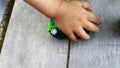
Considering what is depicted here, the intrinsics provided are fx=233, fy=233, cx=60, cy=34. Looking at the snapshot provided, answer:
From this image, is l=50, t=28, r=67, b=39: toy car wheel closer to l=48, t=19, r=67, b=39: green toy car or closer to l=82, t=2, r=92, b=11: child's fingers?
l=48, t=19, r=67, b=39: green toy car

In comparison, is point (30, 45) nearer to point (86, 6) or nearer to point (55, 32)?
point (55, 32)

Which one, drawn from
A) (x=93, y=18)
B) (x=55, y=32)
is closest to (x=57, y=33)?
(x=55, y=32)

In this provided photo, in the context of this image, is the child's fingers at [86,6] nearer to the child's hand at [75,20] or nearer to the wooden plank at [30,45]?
the child's hand at [75,20]

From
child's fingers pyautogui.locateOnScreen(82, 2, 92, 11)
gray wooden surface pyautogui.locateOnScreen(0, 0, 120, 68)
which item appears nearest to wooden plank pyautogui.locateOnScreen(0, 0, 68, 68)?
gray wooden surface pyautogui.locateOnScreen(0, 0, 120, 68)

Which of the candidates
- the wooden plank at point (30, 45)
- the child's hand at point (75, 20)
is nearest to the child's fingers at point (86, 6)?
the child's hand at point (75, 20)

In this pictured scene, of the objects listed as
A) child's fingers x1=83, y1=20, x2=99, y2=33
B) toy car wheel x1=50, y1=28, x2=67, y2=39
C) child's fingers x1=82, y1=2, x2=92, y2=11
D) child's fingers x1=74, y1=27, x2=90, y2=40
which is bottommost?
toy car wheel x1=50, y1=28, x2=67, y2=39

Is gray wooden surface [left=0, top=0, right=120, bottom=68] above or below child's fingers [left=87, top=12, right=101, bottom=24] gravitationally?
below
